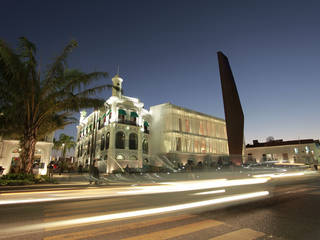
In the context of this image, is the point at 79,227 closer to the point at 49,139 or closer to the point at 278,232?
the point at 278,232

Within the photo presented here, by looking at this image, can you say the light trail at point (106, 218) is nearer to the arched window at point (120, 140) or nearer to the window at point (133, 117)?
the arched window at point (120, 140)

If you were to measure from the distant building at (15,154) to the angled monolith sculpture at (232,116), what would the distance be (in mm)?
27780

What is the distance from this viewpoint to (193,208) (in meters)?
6.16

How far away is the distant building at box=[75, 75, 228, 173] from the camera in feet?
128

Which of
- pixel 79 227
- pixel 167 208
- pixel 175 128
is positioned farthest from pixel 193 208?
pixel 175 128

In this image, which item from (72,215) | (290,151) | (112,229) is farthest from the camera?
(290,151)

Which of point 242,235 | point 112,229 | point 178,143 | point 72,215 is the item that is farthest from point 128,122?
point 242,235

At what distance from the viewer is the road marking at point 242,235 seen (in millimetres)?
3637

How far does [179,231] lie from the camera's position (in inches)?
159

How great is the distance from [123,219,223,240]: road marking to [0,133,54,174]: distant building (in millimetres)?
30036

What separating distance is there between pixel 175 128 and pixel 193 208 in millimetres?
43627

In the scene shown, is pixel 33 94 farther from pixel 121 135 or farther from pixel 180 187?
pixel 121 135

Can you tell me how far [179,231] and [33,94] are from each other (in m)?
14.4

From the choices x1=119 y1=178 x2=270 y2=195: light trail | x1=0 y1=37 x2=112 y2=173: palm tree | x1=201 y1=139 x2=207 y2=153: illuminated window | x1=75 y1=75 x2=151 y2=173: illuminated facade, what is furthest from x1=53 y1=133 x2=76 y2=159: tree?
x1=119 y1=178 x2=270 y2=195: light trail
